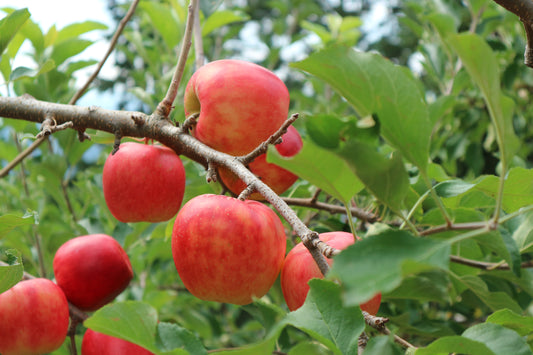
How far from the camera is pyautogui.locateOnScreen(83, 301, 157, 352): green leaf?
438 millimetres

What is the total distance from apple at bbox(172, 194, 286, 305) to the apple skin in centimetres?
13

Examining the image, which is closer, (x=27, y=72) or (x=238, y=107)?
(x=238, y=107)

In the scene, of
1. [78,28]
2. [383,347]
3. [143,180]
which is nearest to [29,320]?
[143,180]

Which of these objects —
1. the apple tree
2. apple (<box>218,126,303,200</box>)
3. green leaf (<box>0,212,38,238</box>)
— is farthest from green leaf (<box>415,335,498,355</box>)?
green leaf (<box>0,212,38,238</box>)

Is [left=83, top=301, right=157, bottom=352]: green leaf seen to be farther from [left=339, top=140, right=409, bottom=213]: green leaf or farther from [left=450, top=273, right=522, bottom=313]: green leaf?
[left=450, top=273, right=522, bottom=313]: green leaf

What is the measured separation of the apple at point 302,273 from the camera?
1.74ft

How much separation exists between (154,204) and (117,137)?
0.37ft

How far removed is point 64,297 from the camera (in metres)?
0.73

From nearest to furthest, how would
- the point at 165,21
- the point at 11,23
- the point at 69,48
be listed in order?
the point at 11,23, the point at 69,48, the point at 165,21

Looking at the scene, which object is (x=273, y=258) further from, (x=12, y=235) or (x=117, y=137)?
(x=12, y=235)

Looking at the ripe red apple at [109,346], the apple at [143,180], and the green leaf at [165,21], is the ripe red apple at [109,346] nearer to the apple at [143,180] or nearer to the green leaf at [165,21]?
the apple at [143,180]

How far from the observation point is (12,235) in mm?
1179

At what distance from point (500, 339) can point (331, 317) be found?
0.15 m

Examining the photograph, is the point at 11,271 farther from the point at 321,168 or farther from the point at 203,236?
the point at 321,168
